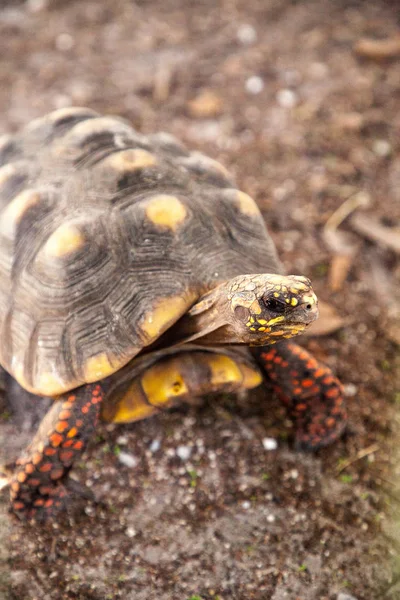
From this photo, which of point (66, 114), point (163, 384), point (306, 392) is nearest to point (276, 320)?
point (163, 384)

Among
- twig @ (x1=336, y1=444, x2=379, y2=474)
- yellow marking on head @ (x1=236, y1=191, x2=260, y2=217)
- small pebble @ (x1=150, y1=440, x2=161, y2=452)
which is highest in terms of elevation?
yellow marking on head @ (x1=236, y1=191, x2=260, y2=217)

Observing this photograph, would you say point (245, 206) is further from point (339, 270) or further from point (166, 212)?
point (339, 270)

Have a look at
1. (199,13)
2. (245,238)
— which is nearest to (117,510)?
(245,238)

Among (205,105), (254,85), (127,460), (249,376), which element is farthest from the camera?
(254,85)

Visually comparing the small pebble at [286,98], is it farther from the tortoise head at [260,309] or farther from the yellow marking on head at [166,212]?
the tortoise head at [260,309]

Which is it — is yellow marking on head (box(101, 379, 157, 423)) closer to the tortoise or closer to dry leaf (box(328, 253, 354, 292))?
the tortoise

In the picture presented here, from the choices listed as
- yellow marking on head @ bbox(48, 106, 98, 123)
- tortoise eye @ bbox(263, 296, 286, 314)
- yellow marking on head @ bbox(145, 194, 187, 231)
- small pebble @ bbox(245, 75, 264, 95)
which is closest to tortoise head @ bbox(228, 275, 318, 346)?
tortoise eye @ bbox(263, 296, 286, 314)
